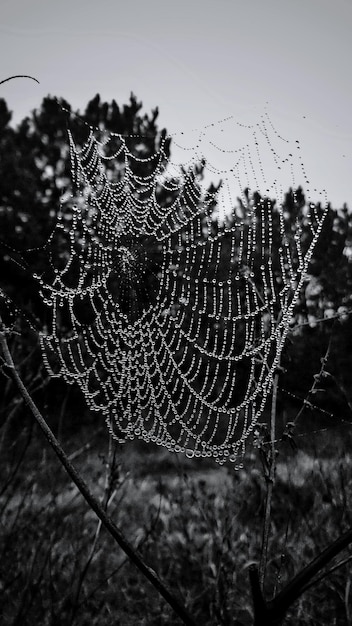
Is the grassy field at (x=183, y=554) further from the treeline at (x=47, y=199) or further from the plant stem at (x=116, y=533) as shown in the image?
the treeline at (x=47, y=199)

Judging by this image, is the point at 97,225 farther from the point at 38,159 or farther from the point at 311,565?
the point at 38,159

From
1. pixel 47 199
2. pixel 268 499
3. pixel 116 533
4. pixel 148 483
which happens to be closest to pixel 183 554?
pixel 148 483

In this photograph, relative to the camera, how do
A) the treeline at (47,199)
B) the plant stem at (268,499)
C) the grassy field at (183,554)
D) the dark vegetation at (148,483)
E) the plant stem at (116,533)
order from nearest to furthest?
the plant stem at (116,533) → the plant stem at (268,499) → the dark vegetation at (148,483) → the grassy field at (183,554) → the treeline at (47,199)

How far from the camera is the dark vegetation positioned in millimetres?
2961

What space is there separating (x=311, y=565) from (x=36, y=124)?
17890mm

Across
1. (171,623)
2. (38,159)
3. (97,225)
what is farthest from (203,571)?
(38,159)

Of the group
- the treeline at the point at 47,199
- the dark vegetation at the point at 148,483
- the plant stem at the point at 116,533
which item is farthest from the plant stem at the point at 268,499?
the treeline at the point at 47,199

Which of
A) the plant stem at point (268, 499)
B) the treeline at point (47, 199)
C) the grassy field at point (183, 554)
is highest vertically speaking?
the treeline at point (47, 199)

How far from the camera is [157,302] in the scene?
4363 millimetres

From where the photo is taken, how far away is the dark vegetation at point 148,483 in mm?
2961

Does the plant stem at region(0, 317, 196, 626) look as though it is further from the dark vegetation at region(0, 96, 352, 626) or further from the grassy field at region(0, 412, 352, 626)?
the grassy field at region(0, 412, 352, 626)

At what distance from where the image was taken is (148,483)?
9977mm

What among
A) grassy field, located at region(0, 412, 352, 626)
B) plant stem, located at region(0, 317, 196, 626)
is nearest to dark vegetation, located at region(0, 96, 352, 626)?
grassy field, located at region(0, 412, 352, 626)

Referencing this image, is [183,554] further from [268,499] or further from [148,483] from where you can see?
[268,499]
